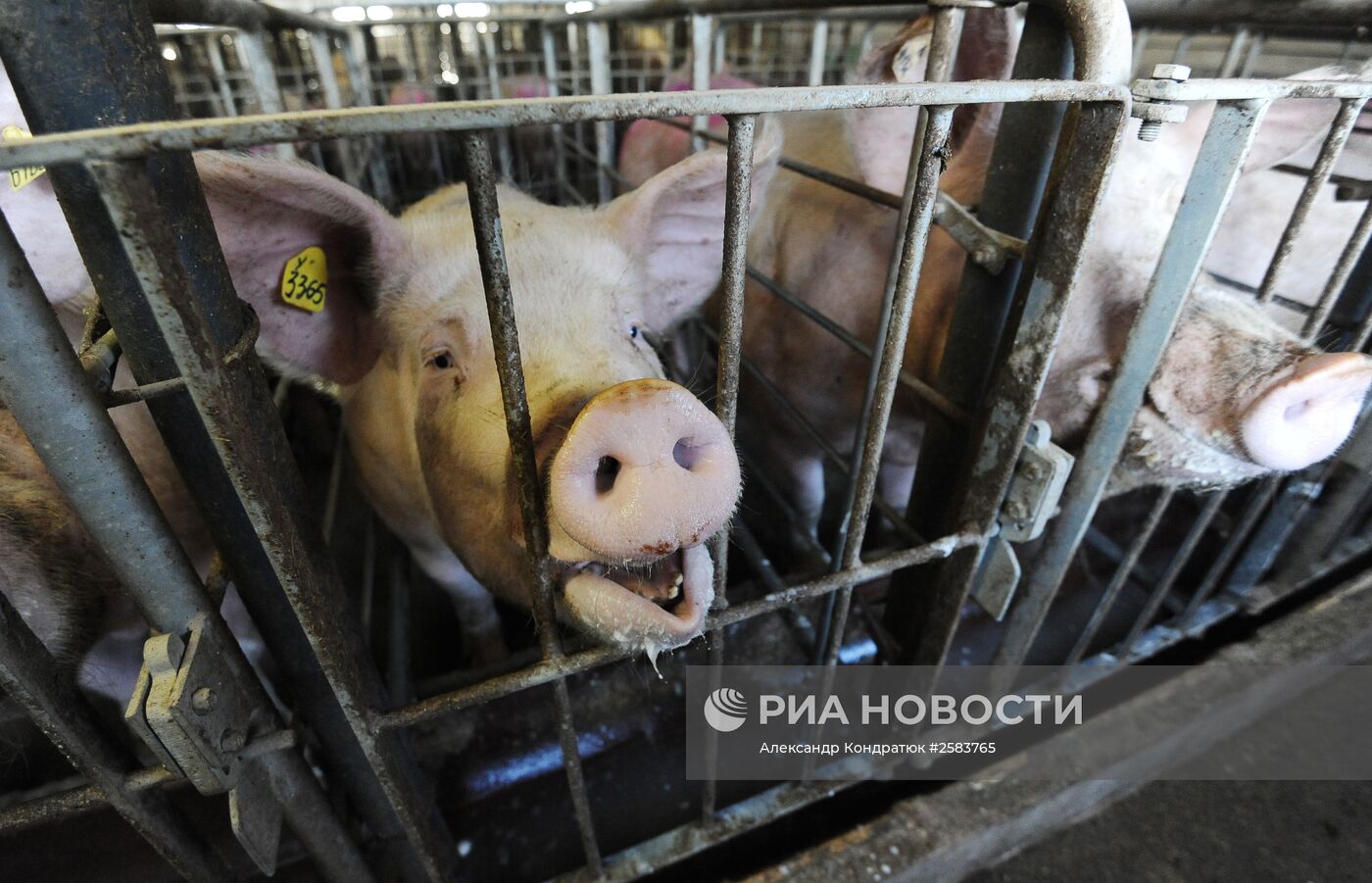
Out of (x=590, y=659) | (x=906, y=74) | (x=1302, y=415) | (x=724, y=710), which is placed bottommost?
(x=724, y=710)

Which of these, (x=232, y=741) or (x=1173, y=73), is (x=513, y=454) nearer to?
(x=232, y=741)

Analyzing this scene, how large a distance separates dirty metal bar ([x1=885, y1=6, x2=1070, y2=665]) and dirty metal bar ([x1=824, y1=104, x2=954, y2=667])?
0.22m

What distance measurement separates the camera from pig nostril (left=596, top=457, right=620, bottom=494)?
0.94 meters

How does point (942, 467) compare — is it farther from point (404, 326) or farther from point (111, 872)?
point (111, 872)

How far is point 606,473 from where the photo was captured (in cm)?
96

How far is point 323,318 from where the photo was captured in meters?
1.58

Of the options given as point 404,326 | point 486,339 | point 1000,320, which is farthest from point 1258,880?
point 404,326

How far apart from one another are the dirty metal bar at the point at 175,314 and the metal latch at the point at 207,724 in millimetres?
Result: 45

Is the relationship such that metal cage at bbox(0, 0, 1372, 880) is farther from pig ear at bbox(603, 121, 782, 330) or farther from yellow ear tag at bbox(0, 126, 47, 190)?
pig ear at bbox(603, 121, 782, 330)

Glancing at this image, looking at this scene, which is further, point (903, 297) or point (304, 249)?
point (304, 249)

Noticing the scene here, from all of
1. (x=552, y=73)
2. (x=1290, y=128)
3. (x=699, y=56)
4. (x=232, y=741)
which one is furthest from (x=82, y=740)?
(x=552, y=73)

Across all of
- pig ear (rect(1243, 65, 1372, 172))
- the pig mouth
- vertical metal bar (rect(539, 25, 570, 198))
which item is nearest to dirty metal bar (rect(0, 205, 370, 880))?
the pig mouth

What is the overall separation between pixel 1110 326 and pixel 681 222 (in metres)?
1.10

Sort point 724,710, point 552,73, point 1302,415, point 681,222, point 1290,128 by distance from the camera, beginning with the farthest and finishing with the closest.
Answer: point 552,73 → point 1290,128 → point 681,222 → point 724,710 → point 1302,415
